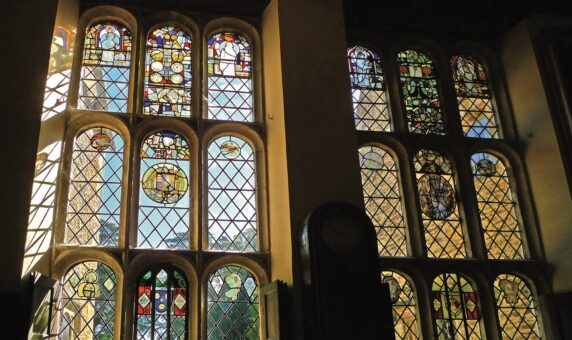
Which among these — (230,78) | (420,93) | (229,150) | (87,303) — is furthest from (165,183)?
(420,93)

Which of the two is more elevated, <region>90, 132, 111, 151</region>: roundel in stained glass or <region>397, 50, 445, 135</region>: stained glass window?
<region>397, 50, 445, 135</region>: stained glass window

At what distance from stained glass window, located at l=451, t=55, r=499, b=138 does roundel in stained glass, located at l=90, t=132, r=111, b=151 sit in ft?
13.8

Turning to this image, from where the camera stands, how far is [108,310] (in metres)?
6.16

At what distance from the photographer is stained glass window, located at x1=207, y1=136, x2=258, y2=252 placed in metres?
6.72

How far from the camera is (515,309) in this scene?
7051 mm

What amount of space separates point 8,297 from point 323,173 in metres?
3.02

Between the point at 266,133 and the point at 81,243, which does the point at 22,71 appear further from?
the point at 266,133

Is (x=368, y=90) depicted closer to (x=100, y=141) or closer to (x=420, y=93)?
(x=420, y=93)

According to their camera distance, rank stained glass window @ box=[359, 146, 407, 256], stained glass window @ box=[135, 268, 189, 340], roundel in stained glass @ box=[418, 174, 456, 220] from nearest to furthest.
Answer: stained glass window @ box=[135, 268, 189, 340], stained glass window @ box=[359, 146, 407, 256], roundel in stained glass @ box=[418, 174, 456, 220]

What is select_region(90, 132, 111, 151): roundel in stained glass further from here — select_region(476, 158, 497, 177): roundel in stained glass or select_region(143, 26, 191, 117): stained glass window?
select_region(476, 158, 497, 177): roundel in stained glass

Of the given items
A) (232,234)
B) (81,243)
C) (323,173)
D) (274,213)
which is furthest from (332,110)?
(81,243)

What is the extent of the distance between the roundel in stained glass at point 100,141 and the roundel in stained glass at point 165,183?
0.53 meters

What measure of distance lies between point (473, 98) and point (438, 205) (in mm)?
1616

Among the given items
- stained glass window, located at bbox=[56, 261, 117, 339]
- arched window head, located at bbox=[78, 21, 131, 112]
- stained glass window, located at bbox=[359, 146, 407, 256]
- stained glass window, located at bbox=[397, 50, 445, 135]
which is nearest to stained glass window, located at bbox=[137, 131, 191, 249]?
stained glass window, located at bbox=[56, 261, 117, 339]
